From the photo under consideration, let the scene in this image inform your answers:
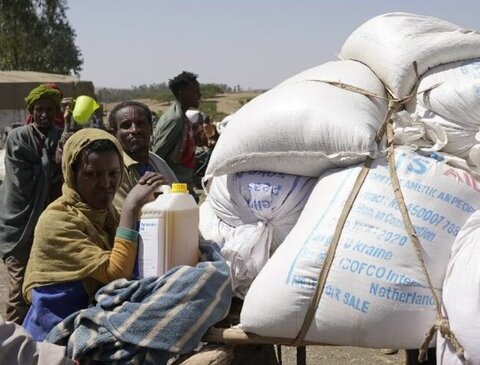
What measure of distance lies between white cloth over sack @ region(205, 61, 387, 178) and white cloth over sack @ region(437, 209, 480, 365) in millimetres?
360

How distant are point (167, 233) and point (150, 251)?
2.6 inches

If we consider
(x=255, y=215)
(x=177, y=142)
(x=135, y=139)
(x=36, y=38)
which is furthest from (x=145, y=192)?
(x=36, y=38)

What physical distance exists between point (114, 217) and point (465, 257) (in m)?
1.00

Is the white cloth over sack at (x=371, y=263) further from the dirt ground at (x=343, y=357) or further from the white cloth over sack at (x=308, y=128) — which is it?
the dirt ground at (x=343, y=357)

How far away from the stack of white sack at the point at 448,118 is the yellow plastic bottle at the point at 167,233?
2.01ft

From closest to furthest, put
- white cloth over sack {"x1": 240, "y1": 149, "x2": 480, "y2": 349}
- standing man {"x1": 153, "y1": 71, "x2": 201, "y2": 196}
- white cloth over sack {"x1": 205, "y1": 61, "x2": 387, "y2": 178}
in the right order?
white cloth over sack {"x1": 240, "y1": 149, "x2": 480, "y2": 349}
white cloth over sack {"x1": 205, "y1": 61, "x2": 387, "y2": 178}
standing man {"x1": 153, "y1": 71, "x2": 201, "y2": 196}

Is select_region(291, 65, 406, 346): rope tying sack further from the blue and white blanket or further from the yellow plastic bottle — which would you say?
the yellow plastic bottle

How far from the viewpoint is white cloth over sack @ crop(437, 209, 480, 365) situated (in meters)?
1.60

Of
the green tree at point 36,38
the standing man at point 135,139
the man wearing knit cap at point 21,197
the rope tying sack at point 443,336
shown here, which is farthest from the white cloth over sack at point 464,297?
the green tree at point 36,38

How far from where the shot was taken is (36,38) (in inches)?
1125

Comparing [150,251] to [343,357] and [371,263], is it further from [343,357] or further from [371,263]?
[343,357]

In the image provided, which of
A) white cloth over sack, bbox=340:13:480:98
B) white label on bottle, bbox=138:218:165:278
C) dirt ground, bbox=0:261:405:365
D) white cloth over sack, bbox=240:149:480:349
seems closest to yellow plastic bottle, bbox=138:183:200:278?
white label on bottle, bbox=138:218:165:278

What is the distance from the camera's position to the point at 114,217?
2.07m

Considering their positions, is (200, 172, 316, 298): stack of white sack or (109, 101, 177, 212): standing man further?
(109, 101, 177, 212): standing man
